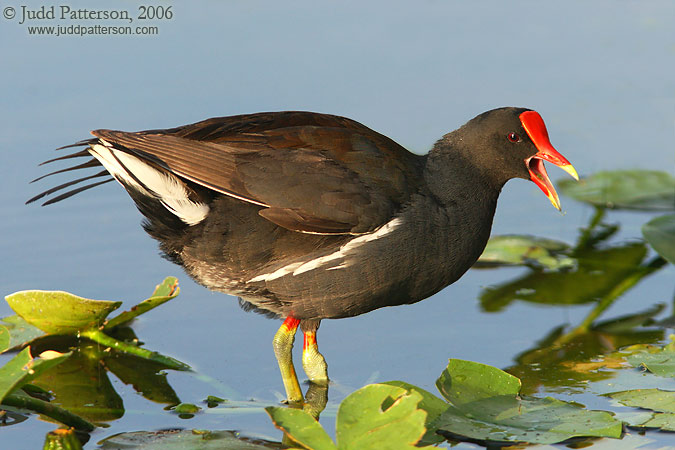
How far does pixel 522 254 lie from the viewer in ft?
15.4

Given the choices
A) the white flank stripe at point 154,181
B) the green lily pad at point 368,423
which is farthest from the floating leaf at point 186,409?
the green lily pad at point 368,423

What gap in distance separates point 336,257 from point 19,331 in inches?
52.1

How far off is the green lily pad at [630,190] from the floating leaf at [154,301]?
2499 mm

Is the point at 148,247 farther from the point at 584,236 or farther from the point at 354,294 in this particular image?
the point at 584,236

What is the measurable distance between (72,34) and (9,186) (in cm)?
165

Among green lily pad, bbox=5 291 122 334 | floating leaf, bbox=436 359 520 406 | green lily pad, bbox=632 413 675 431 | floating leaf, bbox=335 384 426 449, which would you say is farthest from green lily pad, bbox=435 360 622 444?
green lily pad, bbox=5 291 122 334

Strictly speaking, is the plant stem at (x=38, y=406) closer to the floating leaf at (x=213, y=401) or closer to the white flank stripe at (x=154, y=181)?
the floating leaf at (x=213, y=401)

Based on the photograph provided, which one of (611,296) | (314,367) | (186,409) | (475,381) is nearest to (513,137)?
(475,381)

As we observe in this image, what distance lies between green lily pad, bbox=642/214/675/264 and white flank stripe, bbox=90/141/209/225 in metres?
2.04

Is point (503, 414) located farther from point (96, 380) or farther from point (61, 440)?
point (96, 380)

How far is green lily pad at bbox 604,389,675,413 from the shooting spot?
Answer: 3.28 m

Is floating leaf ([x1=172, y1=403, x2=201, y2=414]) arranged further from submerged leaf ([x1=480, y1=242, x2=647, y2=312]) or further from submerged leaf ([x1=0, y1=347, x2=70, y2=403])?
submerged leaf ([x1=480, y1=242, x2=647, y2=312])

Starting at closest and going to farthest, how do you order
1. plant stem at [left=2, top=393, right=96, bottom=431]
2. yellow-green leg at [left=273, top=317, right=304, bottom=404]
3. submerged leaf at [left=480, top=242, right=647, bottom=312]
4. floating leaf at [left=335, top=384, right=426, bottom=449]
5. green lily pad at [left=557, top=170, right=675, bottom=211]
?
floating leaf at [left=335, top=384, right=426, bottom=449] → plant stem at [left=2, top=393, right=96, bottom=431] → yellow-green leg at [left=273, top=317, right=304, bottom=404] → submerged leaf at [left=480, top=242, right=647, bottom=312] → green lily pad at [left=557, top=170, right=675, bottom=211]

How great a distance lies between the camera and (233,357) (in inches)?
150
